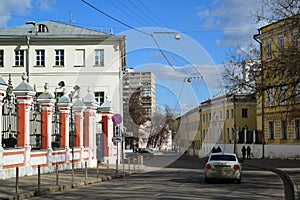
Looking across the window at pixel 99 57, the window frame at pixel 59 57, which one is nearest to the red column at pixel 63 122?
the window at pixel 99 57

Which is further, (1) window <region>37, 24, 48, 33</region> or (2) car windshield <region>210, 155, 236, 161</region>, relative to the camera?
(1) window <region>37, 24, 48, 33</region>

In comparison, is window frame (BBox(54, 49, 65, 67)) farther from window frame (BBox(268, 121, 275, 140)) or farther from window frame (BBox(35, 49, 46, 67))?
window frame (BBox(268, 121, 275, 140))

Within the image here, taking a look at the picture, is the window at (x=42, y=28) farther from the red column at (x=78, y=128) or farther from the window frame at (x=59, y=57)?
the red column at (x=78, y=128)

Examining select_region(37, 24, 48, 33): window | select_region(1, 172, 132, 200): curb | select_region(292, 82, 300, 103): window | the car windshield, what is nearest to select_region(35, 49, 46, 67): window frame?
select_region(37, 24, 48, 33): window

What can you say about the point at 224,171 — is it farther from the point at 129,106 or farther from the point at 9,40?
the point at 129,106

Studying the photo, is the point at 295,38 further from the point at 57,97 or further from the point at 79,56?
the point at 79,56

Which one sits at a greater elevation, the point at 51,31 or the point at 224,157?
the point at 51,31

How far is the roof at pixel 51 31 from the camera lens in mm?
51188

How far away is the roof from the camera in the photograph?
168 ft

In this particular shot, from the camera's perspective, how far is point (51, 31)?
54250 millimetres

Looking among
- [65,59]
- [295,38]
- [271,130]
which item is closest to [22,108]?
[295,38]

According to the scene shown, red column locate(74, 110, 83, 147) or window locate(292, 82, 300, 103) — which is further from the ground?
window locate(292, 82, 300, 103)

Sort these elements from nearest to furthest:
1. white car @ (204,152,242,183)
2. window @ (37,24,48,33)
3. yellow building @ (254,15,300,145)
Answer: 1. yellow building @ (254,15,300,145)
2. white car @ (204,152,242,183)
3. window @ (37,24,48,33)

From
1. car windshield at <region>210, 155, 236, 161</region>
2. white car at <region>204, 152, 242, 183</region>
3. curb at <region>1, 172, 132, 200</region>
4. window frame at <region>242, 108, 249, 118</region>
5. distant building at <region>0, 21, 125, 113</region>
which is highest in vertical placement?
A: distant building at <region>0, 21, 125, 113</region>
